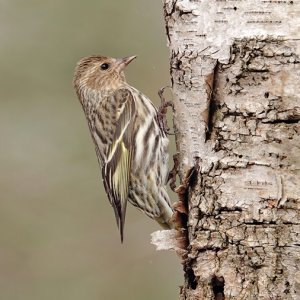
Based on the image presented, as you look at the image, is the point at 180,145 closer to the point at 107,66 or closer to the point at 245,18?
the point at 245,18

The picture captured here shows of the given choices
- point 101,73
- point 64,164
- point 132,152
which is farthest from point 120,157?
point 64,164

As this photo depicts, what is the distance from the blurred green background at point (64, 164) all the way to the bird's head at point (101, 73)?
2.12 metres

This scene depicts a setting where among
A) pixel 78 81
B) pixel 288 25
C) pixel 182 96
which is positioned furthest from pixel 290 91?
pixel 78 81

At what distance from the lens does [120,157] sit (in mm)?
6824

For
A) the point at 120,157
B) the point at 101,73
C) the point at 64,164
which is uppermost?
the point at 101,73

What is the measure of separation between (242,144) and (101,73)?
304 centimetres

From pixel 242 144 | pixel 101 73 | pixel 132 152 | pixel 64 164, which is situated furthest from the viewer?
pixel 64 164

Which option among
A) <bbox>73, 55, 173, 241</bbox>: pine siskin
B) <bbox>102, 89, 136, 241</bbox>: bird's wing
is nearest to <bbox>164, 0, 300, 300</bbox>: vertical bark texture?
<bbox>73, 55, 173, 241</bbox>: pine siskin

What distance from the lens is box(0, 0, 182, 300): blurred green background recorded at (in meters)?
9.32

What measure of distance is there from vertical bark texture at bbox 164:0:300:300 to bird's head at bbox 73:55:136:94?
8.64ft

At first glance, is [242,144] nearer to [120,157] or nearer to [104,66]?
[120,157]

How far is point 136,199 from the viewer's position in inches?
269

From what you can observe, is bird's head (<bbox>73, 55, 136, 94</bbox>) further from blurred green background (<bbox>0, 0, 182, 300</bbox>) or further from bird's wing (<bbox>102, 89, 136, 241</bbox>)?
blurred green background (<bbox>0, 0, 182, 300</bbox>)

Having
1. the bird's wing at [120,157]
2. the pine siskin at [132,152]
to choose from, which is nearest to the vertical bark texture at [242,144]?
the pine siskin at [132,152]
